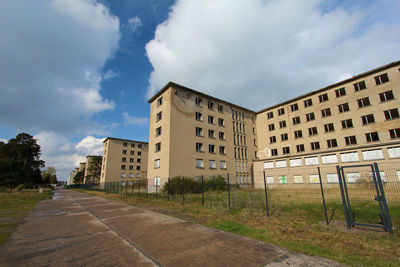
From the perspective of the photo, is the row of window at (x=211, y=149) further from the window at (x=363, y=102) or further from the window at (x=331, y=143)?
the window at (x=363, y=102)

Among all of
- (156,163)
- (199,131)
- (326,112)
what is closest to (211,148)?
(199,131)

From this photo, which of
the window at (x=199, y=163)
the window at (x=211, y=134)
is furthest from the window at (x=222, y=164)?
the window at (x=211, y=134)

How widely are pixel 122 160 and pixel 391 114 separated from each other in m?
63.4

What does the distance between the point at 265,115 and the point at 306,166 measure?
14875mm

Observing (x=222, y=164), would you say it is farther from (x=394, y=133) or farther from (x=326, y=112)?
(x=394, y=133)

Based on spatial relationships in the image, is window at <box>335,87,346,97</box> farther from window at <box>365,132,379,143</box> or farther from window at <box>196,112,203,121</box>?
window at <box>196,112,203,121</box>

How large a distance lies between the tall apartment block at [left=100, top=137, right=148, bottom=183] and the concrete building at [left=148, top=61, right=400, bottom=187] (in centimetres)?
3022

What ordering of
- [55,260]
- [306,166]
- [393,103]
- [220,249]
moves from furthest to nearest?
[306,166], [393,103], [220,249], [55,260]

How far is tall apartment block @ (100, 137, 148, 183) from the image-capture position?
56522mm

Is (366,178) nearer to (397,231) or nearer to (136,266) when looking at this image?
(397,231)

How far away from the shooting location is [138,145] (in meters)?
64.9

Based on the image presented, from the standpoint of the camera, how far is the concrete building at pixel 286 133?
87.2 ft

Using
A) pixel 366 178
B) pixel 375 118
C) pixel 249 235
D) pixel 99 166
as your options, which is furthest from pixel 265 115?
pixel 99 166

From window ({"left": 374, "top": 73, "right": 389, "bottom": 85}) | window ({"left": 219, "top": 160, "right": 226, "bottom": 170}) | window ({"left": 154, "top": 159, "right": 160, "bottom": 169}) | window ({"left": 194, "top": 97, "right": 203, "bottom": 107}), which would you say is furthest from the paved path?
window ({"left": 374, "top": 73, "right": 389, "bottom": 85})
